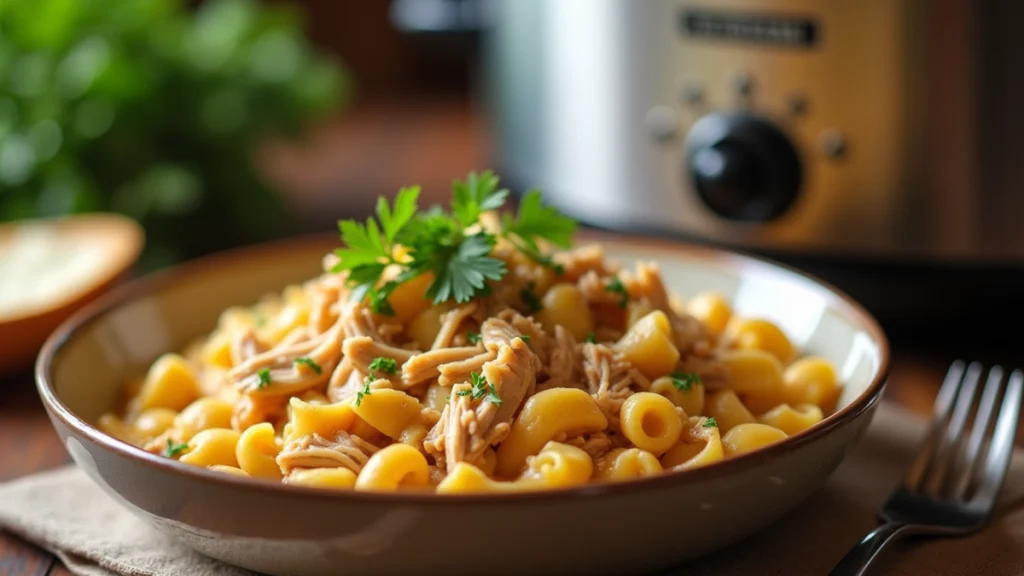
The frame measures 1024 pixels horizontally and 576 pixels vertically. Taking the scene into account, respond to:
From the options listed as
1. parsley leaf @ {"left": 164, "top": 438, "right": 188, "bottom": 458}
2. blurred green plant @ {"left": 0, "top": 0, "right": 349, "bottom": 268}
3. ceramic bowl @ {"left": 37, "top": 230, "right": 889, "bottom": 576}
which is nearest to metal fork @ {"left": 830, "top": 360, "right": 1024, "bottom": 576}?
ceramic bowl @ {"left": 37, "top": 230, "right": 889, "bottom": 576}

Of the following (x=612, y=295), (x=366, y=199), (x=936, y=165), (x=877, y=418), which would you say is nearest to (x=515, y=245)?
(x=612, y=295)

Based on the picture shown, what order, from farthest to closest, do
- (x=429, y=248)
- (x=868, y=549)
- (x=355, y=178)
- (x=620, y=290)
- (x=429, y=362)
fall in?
(x=355, y=178) → (x=620, y=290) → (x=429, y=248) → (x=429, y=362) → (x=868, y=549)

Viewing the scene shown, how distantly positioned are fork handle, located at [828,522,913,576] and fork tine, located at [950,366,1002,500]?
17 cm

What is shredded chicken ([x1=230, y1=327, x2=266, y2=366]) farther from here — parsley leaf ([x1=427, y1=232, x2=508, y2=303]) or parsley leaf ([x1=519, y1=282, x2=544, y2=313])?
parsley leaf ([x1=519, y1=282, x2=544, y2=313])

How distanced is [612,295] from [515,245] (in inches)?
6.4

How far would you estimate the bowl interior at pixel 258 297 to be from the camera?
167 cm

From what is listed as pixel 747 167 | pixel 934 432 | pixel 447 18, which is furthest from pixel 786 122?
pixel 447 18

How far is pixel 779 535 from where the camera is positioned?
1.42m

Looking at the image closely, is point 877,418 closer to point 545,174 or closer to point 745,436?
point 745,436

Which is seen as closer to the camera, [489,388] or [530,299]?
[489,388]

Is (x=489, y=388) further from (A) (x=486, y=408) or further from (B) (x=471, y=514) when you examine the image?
(B) (x=471, y=514)

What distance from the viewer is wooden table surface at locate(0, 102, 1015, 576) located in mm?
1837

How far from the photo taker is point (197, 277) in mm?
2020

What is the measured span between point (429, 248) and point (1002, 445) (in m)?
0.85
